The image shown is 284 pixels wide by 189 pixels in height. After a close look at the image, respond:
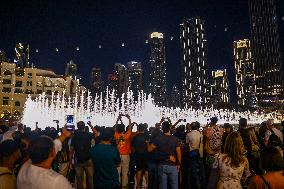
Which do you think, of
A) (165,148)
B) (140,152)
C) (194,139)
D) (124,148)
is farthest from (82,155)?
(194,139)

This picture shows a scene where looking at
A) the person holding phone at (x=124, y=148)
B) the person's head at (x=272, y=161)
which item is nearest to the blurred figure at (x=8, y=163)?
the person's head at (x=272, y=161)

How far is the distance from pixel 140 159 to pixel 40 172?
744 cm

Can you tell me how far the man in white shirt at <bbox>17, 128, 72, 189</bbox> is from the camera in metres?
3.83

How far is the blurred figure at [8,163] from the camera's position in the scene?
4.23m

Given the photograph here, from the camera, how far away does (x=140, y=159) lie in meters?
11.2

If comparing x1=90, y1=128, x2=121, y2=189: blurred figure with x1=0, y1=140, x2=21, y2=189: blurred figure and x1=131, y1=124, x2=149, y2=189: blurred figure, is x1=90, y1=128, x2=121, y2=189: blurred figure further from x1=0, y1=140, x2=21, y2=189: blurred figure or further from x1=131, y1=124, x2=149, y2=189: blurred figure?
x1=131, y1=124, x2=149, y2=189: blurred figure

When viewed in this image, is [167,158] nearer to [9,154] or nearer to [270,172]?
[270,172]

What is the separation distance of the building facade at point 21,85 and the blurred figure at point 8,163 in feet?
330

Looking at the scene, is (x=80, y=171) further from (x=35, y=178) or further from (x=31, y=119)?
(x=31, y=119)

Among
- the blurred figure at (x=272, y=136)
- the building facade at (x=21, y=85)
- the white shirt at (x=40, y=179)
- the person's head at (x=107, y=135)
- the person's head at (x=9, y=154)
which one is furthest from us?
the building facade at (x=21, y=85)

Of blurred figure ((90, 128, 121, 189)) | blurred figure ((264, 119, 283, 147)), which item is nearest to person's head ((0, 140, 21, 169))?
blurred figure ((90, 128, 121, 189))

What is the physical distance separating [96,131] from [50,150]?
7.80 meters

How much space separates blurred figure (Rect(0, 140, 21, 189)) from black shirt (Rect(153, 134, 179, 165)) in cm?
508

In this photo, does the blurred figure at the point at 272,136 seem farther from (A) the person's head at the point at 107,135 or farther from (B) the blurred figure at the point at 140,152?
(A) the person's head at the point at 107,135
